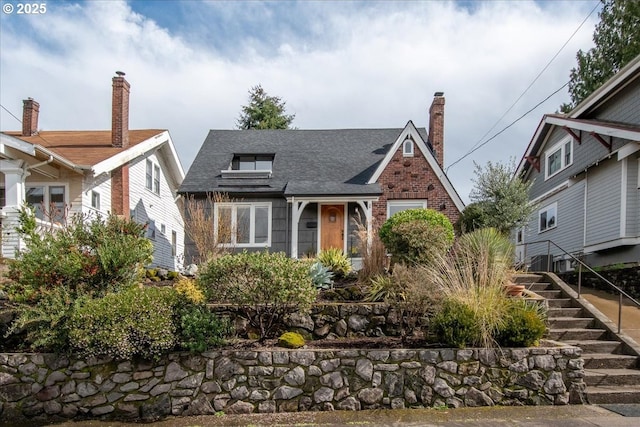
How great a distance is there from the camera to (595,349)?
708 cm

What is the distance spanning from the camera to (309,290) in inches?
249

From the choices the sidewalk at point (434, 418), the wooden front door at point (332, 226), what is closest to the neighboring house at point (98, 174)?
the wooden front door at point (332, 226)

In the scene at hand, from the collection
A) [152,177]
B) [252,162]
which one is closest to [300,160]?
[252,162]

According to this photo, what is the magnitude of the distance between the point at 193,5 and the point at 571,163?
41.4ft

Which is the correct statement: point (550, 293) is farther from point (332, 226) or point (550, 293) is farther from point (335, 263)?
point (332, 226)

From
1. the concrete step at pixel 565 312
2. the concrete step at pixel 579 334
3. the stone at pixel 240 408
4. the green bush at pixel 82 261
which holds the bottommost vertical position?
the stone at pixel 240 408

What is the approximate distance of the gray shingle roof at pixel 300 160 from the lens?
1514cm

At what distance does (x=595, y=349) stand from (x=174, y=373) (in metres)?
6.23

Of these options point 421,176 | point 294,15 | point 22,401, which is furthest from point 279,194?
point 22,401

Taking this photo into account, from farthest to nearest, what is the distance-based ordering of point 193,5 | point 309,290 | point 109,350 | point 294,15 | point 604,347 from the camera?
point 294,15 → point 193,5 → point 604,347 → point 309,290 → point 109,350

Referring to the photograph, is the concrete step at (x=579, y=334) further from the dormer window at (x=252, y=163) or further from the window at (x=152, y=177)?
the window at (x=152, y=177)

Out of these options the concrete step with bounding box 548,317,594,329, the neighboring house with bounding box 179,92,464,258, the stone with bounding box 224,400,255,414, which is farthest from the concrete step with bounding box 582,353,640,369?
the neighboring house with bounding box 179,92,464,258

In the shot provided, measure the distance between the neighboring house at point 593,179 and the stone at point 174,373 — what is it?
10.8 meters

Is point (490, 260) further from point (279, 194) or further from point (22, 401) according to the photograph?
point (279, 194)
